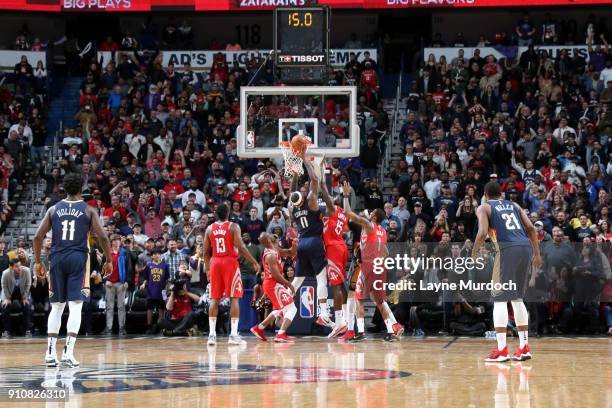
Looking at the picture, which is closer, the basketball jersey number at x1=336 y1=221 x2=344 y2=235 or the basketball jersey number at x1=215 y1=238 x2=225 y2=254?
the basketball jersey number at x1=215 y1=238 x2=225 y2=254

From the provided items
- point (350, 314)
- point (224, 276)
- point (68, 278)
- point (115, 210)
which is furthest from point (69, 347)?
point (115, 210)

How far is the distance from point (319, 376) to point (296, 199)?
6.36 m

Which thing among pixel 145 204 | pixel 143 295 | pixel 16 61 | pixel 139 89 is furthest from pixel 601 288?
pixel 16 61

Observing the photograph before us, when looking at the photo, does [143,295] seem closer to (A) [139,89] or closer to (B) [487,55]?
(A) [139,89]

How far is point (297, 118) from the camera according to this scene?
76.7 ft

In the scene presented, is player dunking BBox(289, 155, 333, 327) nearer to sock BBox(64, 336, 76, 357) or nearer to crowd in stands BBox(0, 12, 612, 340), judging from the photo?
crowd in stands BBox(0, 12, 612, 340)

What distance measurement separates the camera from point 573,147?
2523 cm

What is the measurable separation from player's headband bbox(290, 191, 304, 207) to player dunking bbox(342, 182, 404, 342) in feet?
2.41

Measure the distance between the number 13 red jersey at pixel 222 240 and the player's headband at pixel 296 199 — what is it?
3.79 feet

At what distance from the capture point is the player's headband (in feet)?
58.7

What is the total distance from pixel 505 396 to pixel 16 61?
25.2m

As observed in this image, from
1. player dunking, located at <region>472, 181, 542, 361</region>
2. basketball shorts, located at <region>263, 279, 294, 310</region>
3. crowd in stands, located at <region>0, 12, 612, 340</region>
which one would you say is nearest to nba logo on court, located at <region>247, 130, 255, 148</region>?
crowd in stands, located at <region>0, 12, 612, 340</region>

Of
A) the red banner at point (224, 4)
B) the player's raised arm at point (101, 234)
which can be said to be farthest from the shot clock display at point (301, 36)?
the player's raised arm at point (101, 234)

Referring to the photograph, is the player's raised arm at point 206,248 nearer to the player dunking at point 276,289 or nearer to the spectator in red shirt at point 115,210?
the player dunking at point 276,289
